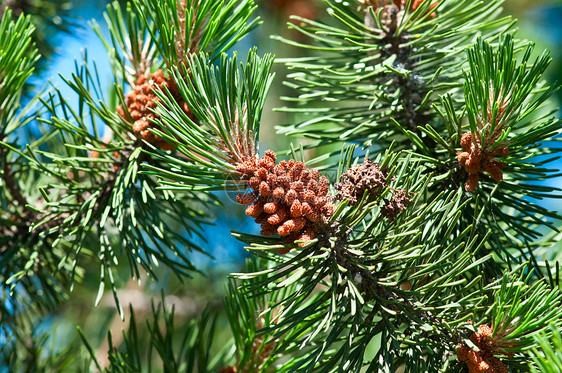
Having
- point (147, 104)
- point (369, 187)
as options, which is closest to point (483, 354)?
point (369, 187)

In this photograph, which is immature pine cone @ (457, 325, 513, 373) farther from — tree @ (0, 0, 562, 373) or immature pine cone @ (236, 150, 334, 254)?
immature pine cone @ (236, 150, 334, 254)

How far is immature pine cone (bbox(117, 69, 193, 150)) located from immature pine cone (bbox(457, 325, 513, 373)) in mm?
A: 439

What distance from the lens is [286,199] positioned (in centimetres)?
55

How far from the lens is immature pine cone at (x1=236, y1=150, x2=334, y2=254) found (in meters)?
0.55

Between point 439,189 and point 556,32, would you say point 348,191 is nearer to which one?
point 439,189

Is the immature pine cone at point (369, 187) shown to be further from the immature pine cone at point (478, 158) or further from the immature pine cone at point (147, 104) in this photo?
the immature pine cone at point (147, 104)

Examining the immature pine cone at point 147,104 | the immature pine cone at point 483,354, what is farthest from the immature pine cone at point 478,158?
the immature pine cone at point 147,104

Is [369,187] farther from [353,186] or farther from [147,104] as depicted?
[147,104]

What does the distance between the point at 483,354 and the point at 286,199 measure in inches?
10.6

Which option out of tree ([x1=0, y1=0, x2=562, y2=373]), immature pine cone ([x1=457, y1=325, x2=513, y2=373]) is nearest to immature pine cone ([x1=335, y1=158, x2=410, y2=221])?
tree ([x1=0, y1=0, x2=562, y2=373])

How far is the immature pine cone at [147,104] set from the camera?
70 centimetres

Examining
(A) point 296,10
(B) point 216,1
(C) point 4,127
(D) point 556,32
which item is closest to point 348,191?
(B) point 216,1

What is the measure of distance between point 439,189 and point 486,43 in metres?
0.20

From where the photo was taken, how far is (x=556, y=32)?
275 centimetres
